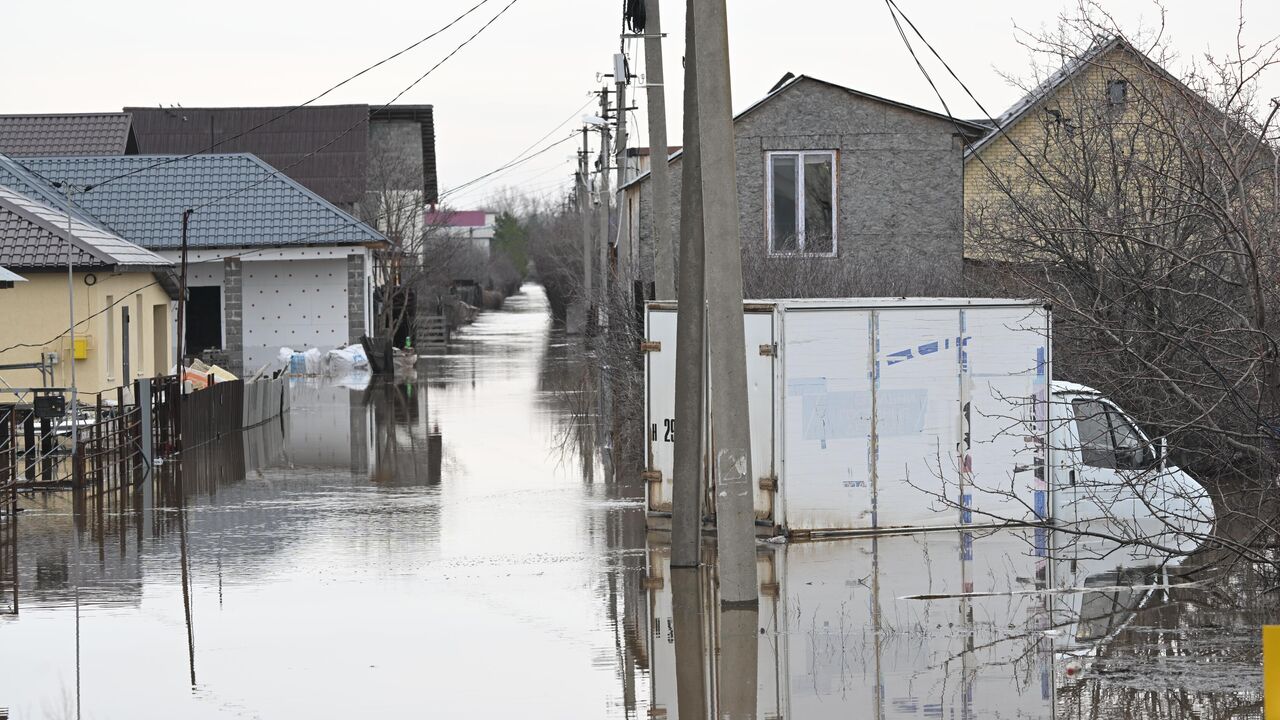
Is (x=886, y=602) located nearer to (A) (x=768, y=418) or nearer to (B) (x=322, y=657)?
(A) (x=768, y=418)

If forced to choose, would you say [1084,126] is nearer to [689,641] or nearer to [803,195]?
[689,641]

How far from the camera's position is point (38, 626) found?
10109mm

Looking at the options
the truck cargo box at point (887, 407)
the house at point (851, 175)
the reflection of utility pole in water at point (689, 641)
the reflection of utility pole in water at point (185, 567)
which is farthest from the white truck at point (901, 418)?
the house at point (851, 175)

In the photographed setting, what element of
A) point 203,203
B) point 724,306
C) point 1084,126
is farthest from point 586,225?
point 724,306

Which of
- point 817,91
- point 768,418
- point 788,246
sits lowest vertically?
point 768,418

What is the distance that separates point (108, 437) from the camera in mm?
17438

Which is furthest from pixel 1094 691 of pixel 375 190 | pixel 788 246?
pixel 375 190

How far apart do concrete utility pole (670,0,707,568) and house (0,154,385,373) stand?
92.9 feet

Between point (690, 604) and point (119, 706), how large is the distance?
413 cm

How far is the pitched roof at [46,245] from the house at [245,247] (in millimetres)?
Result: 15919

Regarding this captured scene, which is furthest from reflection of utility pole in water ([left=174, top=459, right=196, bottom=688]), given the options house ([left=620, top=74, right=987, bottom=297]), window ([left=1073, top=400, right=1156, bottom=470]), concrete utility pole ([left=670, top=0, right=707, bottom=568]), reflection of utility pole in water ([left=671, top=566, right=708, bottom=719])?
house ([left=620, top=74, right=987, bottom=297])

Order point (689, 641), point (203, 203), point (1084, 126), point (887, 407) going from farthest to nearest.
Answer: point (203, 203), point (1084, 126), point (887, 407), point (689, 641)

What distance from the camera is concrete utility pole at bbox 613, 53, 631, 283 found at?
2575 cm

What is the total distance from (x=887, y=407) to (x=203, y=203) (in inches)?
1238
